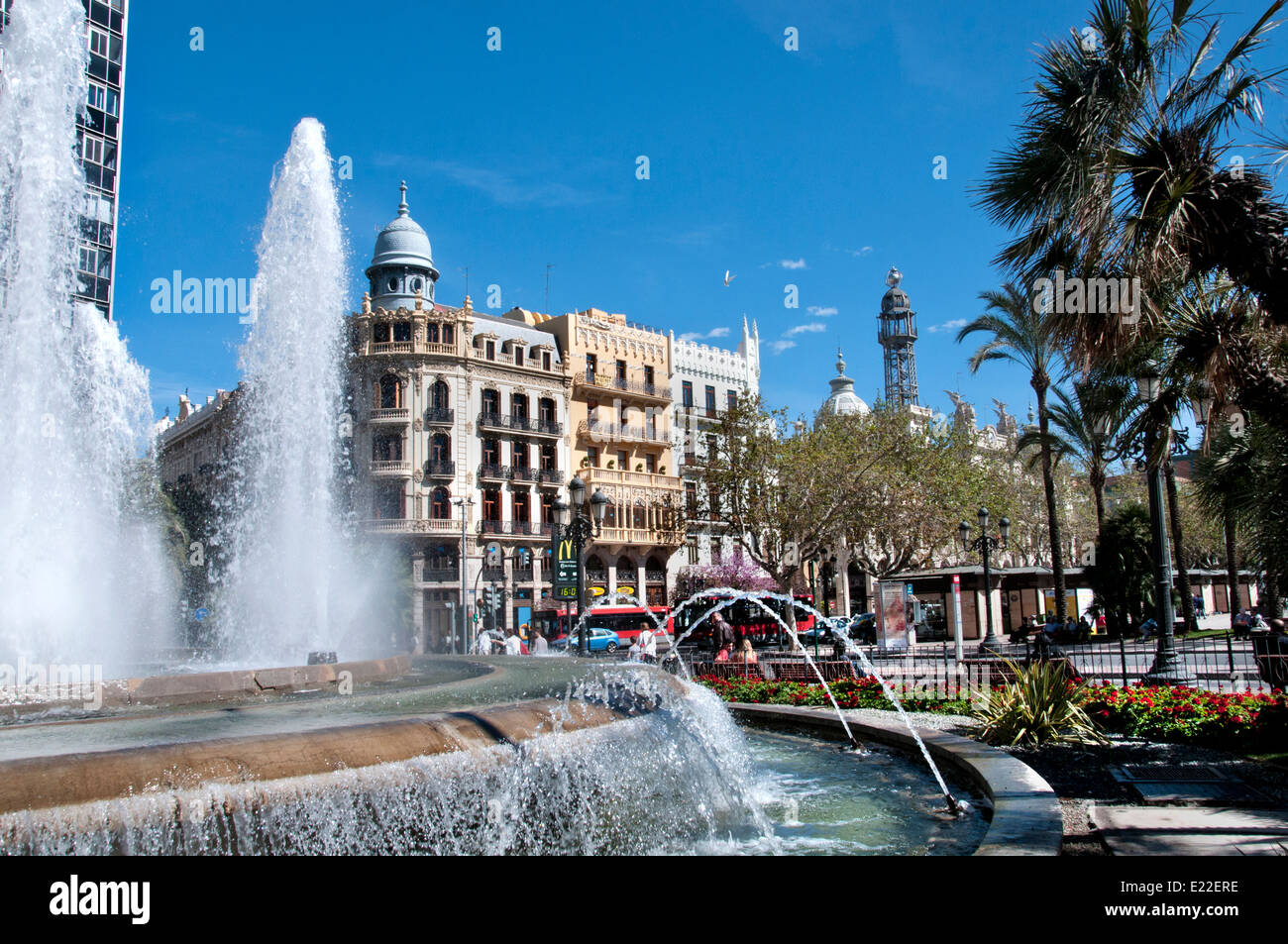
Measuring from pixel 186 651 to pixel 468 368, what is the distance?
89.4 ft

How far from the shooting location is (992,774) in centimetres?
670

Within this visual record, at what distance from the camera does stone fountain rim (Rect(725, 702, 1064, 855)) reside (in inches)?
185

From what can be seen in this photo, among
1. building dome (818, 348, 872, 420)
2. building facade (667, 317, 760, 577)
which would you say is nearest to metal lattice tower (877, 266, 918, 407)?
building dome (818, 348, 872, 420)

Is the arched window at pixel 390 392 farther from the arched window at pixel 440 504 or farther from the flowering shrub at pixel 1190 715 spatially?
the flowering shrub at pixel 1190 715

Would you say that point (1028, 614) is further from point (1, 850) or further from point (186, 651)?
point (1, 850)

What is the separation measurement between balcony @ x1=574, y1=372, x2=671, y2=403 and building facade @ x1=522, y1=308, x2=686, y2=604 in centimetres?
6

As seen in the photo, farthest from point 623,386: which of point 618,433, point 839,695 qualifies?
point 839,695

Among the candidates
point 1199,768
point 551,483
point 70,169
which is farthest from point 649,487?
point 1199,768

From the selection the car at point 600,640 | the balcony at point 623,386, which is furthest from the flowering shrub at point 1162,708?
the balcony at point 623,386

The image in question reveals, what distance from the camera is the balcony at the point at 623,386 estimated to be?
169 feet

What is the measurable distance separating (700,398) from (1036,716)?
49.0 m

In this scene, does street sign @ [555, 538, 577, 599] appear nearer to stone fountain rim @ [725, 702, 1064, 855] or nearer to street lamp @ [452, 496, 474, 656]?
stone fountain rim @ [725, 702, 1064, 855]

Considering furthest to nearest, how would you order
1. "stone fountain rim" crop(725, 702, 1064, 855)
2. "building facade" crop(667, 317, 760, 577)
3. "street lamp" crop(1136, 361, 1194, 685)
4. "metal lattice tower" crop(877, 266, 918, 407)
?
1. "metal lattice tower" crop(877, 266, 918, 407)
2. "building facade" crop(667, 317, 760, 577)
3. "street lamp" crop(1136, 361, 1194, 685)
4. "stone fountain rim" crop(725, 702, 1064, 855)

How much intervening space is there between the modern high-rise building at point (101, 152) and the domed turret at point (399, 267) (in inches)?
495
